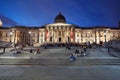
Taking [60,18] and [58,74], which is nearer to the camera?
[58,74]

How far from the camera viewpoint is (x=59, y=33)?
96688mm

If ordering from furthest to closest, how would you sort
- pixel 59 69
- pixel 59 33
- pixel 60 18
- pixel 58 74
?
pixel 60 18 → pixel 59 33 → pixel 59 69 → pixel 58 74

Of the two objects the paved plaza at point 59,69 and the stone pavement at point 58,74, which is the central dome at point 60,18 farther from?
the stone pavement at point 58,74

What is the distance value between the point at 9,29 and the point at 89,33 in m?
37.6

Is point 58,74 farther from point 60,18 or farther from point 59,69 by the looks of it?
point 60,18

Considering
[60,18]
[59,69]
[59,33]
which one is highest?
[60,18]

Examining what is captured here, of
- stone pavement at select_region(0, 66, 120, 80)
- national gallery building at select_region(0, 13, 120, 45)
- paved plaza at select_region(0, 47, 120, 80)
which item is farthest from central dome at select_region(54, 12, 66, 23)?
stone pavement at select_region(0, 66, 120, 80)

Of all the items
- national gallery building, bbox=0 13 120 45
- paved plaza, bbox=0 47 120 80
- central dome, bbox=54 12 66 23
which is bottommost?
paved plaza, bbox=0 47 120 80

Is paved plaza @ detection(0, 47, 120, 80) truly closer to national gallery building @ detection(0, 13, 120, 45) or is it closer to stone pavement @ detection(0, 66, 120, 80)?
stone pavement @ detection(0, 66, 120, 80)

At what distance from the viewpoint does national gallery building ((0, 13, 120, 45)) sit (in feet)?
312

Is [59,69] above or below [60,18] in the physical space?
below

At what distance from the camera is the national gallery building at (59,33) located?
Answer: 95.1 m

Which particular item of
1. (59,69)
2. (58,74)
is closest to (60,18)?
(59,69)

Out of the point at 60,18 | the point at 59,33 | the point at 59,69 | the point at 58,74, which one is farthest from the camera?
the point at 60,18
